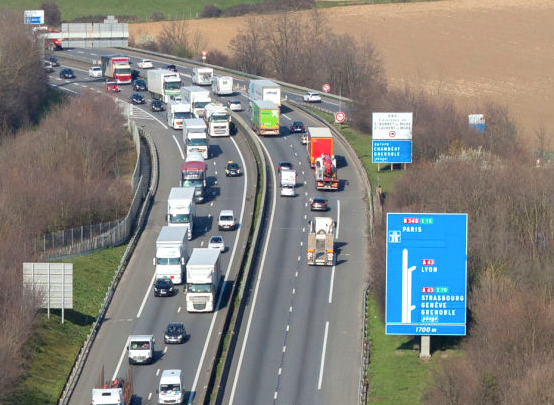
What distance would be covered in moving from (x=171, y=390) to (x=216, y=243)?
28234 millimetres

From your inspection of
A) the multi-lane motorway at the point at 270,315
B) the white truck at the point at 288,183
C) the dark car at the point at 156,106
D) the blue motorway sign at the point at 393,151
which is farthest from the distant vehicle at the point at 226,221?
the dark car at the point at 156,106

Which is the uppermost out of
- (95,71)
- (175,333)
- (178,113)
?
(95,71)

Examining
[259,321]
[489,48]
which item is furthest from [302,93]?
[259,321]

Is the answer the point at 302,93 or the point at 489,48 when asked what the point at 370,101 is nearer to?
the point at 302,93

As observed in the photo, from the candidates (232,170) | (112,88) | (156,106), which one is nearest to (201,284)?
(232,170)

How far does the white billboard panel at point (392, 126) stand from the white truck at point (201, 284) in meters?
32.8

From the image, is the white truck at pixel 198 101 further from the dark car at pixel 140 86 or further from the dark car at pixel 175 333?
the dark car at pixel 175 333

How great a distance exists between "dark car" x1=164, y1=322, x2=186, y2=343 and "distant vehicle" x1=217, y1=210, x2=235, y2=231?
2269cm

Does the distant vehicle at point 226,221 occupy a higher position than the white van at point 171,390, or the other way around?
the distant vehicle at point 226,221

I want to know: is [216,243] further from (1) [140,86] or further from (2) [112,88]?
(1) [140,86]

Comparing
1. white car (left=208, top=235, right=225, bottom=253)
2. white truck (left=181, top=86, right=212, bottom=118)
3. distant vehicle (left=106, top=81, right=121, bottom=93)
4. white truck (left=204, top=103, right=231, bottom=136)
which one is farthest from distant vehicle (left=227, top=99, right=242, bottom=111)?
white car (left=208, top=235, right=225, bottom=253)

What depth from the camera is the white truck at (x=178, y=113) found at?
13550 cm

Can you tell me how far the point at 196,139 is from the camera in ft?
403

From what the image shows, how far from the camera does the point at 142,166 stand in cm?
12169
